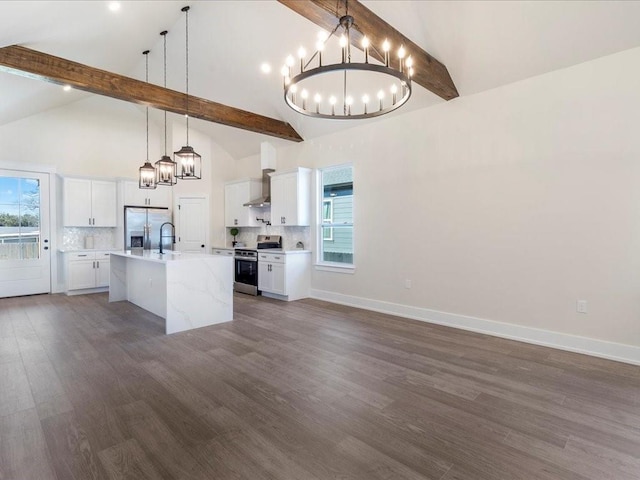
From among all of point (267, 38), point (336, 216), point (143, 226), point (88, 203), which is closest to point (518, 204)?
point (336, 216)

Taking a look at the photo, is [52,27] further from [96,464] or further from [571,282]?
[571,282]

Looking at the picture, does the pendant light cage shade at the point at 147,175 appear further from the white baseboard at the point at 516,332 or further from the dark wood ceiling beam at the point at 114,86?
the white baseboard at the point at 516,332

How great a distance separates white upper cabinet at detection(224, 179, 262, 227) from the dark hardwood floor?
12.7ft

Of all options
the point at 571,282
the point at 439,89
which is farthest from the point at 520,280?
the point at 439,89

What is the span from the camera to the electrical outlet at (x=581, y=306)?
347 cm

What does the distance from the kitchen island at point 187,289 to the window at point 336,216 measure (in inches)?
85.2

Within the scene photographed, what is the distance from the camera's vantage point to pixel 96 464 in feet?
5.98

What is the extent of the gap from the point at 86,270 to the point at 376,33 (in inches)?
277

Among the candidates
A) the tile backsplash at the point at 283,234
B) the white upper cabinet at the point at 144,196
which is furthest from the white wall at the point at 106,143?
the tile backsplash at the point at 283,234

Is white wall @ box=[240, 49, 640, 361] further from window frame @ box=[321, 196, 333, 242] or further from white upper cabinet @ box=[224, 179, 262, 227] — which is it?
white upper cabinet @ box=[224, 179, 262, 227]

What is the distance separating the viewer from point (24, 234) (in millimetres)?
6500

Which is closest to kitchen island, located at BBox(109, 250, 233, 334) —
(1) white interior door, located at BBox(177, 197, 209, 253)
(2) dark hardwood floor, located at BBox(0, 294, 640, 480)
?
(2) dark hardwood floor, located at BBox(0, 294, 640, 480)

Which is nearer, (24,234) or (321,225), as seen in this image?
(321,225)

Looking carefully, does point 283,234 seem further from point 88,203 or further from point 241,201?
point 88,203
